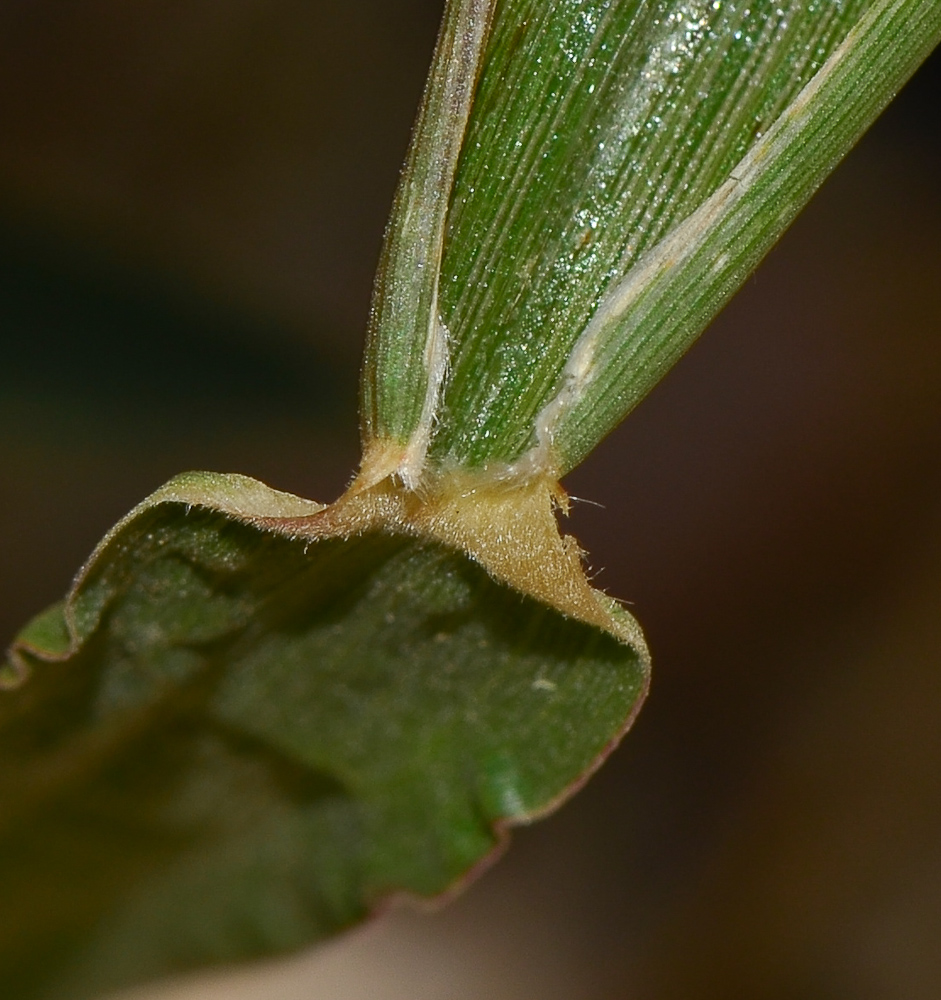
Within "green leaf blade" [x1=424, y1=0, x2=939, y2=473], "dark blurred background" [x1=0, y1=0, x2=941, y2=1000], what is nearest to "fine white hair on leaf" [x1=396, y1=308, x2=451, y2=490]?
"green leaf blade" [x1=424, y1=0, x2=939, y2=473]

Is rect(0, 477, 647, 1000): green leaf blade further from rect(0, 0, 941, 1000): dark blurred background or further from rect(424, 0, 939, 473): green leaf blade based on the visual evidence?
rect(0, 0, 941, 1000): dark blurred background

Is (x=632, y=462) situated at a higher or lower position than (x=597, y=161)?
higher

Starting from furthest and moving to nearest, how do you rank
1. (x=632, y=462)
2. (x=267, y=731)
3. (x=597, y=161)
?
(x=632, y=462) → (x=267, y=731) → (x=597, y=161)

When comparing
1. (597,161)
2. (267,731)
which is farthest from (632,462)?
(597,161)

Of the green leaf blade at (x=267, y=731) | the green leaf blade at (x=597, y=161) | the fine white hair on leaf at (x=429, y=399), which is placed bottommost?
the green leaf blade at (x=267, y=731)

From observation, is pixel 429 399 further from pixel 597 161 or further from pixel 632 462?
pixel 632 462

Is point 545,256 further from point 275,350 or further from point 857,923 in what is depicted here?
point 857,923

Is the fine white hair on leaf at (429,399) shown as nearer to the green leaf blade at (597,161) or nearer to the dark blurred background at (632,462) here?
the green leaf blade at (597,161)

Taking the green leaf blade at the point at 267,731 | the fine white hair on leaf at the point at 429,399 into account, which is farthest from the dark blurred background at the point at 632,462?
the fine white hair on leaf at the point at 429,399

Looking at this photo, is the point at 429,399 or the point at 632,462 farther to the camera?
the point at 632,462
